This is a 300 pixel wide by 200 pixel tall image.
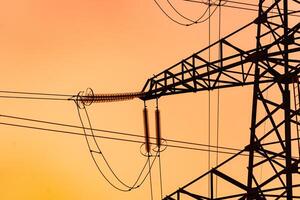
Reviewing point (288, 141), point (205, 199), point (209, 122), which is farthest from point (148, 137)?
point (209, 122)

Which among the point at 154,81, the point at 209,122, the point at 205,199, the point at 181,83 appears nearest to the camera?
the point at 205,199

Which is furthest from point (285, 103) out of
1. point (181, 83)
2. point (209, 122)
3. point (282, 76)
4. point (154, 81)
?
point (209, 122)

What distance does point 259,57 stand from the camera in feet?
27.1

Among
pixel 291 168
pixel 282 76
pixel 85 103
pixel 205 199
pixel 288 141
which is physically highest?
pixel 282 76

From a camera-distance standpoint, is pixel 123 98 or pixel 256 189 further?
pixel 123 98

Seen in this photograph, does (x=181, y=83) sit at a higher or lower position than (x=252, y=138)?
higher

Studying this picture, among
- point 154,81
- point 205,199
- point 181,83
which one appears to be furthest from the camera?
point 154,81

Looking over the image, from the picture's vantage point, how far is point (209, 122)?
23.1 meters

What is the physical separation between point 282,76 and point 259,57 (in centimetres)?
74

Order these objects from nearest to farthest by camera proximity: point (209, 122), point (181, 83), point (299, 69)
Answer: point (299, 69)
point (181, 83)
point (209, 122)

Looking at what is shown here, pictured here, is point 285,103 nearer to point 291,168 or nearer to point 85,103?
point 291,168

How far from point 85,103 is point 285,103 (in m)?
5.23

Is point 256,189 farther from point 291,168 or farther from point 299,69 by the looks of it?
point 299,69

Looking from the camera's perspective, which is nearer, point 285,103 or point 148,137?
point 285,103
